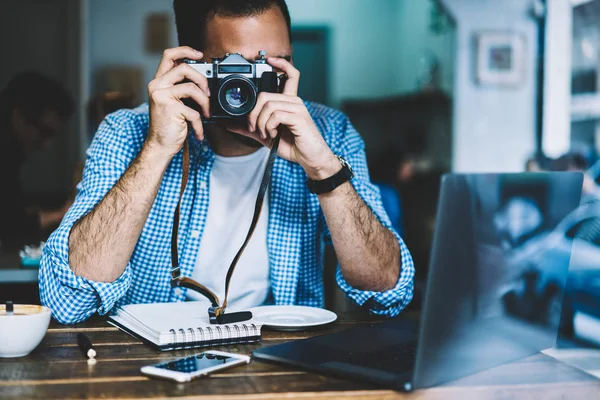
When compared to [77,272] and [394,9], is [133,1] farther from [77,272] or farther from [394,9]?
[77,272]

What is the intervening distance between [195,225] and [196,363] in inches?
23.4

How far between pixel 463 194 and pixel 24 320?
0.57m

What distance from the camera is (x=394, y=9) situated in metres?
5.97

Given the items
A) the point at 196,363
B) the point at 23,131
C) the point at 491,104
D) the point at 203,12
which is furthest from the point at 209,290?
the point at 491,104

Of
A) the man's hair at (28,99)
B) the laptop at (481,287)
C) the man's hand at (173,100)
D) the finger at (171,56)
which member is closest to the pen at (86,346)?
the laptop at (481,287)

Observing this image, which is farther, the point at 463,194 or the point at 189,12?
the point at 189,12

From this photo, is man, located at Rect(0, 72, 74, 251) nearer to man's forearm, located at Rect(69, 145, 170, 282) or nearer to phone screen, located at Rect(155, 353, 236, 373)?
man's forearm, located at Rect(69, 145, 170, 282)

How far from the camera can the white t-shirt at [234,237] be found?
4.56ft

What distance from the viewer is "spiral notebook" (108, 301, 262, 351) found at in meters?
0.91

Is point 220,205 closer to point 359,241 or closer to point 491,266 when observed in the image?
point 359,241

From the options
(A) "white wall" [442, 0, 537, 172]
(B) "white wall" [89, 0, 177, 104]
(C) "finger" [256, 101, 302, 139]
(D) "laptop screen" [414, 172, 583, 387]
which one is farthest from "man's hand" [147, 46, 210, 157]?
(B) "white wall" [89, 0, 177, 104]

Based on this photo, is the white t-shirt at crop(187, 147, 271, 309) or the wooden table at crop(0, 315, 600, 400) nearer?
the wooden table at crop(0, 315, 600, 400)

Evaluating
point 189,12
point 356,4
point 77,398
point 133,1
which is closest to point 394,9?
point 356,4

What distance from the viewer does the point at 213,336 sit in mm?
930
